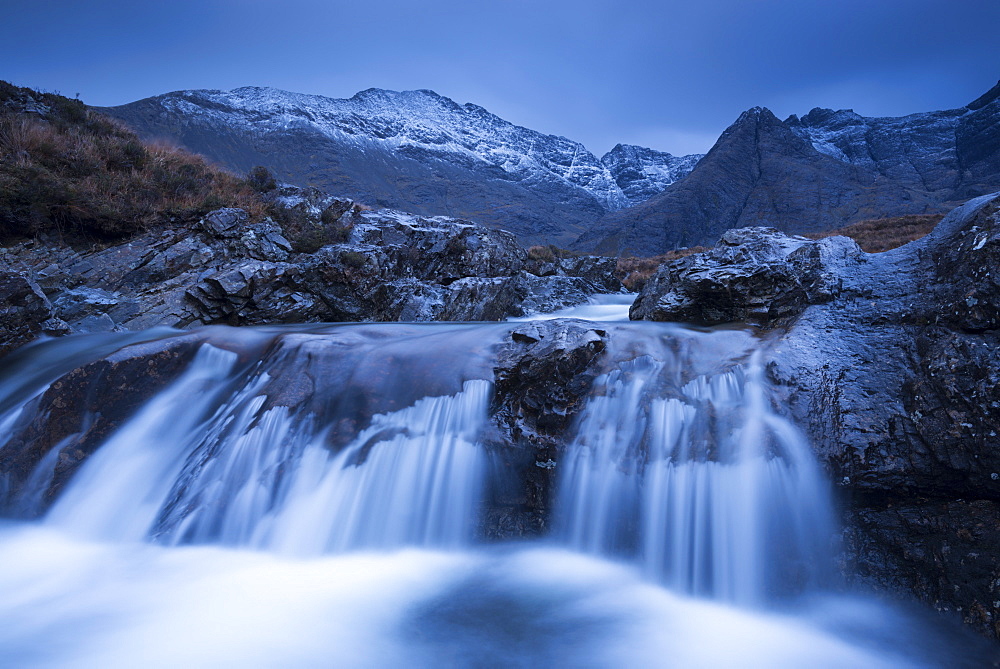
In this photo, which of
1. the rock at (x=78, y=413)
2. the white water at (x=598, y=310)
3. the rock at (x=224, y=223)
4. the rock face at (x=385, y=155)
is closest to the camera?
the rock at (x=78, y=413)

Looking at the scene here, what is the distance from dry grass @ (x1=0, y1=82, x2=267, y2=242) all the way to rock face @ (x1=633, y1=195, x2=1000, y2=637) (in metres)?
12.9

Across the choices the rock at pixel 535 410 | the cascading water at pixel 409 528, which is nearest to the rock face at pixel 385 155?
the cascading water at pixel 409 528

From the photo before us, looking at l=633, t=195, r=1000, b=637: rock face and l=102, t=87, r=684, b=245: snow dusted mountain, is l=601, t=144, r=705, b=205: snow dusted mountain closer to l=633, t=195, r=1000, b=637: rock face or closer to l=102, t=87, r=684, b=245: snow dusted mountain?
l=102, t=87, r=684, b=245: snow dusted mountain

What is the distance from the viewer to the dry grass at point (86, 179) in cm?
876

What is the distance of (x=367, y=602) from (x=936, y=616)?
3843mm

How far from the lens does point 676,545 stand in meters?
3.67

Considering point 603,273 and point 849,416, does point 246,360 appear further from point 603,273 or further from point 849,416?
point 603,273

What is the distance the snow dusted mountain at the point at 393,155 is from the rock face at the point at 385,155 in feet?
0.79

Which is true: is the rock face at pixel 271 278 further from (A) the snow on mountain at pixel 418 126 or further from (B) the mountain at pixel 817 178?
(A) the snow on mountain at pixel 418 126

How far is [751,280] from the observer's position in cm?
671

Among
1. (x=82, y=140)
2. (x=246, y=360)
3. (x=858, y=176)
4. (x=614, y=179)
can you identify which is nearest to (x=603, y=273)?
(x=246, y=360)

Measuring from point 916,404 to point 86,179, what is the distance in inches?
580

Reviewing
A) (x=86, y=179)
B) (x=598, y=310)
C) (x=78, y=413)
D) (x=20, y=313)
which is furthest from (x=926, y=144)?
(x=20, y=313)

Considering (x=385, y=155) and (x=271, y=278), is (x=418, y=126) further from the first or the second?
(x=271, y=278)
